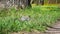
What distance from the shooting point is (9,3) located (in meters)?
15.0

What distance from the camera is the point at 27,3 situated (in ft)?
63.1

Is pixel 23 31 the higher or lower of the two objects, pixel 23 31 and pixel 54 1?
the higher

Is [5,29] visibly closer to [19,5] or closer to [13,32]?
[13,32]

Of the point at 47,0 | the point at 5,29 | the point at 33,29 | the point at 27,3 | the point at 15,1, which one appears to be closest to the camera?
the point at 5,29

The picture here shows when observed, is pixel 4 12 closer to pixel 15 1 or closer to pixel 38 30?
pixel 38 30

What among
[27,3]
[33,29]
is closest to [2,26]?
[33,29]

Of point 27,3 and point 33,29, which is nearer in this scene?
point 33,29

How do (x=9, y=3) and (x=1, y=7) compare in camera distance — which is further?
(x=9, y=3)

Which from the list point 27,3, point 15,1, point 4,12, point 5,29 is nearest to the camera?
point 5,29

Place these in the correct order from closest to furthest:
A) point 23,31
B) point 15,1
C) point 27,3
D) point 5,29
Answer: point 5,29 → point 23,31 → point 15,1 → point 27,3

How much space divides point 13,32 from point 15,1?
27.2 feet

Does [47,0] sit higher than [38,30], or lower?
lower

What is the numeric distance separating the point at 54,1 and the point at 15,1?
1488cm

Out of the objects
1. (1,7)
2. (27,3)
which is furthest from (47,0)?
(1,7)
